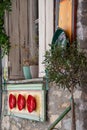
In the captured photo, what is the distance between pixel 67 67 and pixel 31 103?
172cm

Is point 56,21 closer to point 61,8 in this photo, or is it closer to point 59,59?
point 61,8

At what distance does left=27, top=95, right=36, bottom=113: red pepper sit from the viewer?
538 centimetres

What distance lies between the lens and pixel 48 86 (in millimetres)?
5023

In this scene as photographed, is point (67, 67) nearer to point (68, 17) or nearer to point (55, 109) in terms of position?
point (68, 17)

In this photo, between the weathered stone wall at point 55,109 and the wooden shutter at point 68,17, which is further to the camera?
the weathered stone wall at point 55,109

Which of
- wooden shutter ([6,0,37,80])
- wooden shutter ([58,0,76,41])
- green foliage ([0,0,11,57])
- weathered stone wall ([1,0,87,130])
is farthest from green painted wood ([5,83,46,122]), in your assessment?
wooden shutter ([58,0,76,41])

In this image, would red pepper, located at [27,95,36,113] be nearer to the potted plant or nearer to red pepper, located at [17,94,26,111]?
red pepper, located at [17,94,26,111]

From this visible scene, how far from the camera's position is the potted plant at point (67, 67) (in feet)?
12.5

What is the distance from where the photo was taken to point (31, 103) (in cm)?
542

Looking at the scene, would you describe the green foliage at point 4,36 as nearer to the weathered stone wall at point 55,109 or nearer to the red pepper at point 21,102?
the red pepper at point 21,102

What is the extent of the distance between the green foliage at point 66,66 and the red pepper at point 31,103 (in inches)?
59.6

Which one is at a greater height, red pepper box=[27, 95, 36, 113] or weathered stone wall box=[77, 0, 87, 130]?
weathered stone wall box=[77, 0, 87, 130]

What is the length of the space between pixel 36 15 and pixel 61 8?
1585 millimetres

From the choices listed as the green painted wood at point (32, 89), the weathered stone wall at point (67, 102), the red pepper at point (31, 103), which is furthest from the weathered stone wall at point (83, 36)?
the red pepper at point (31, 103)
